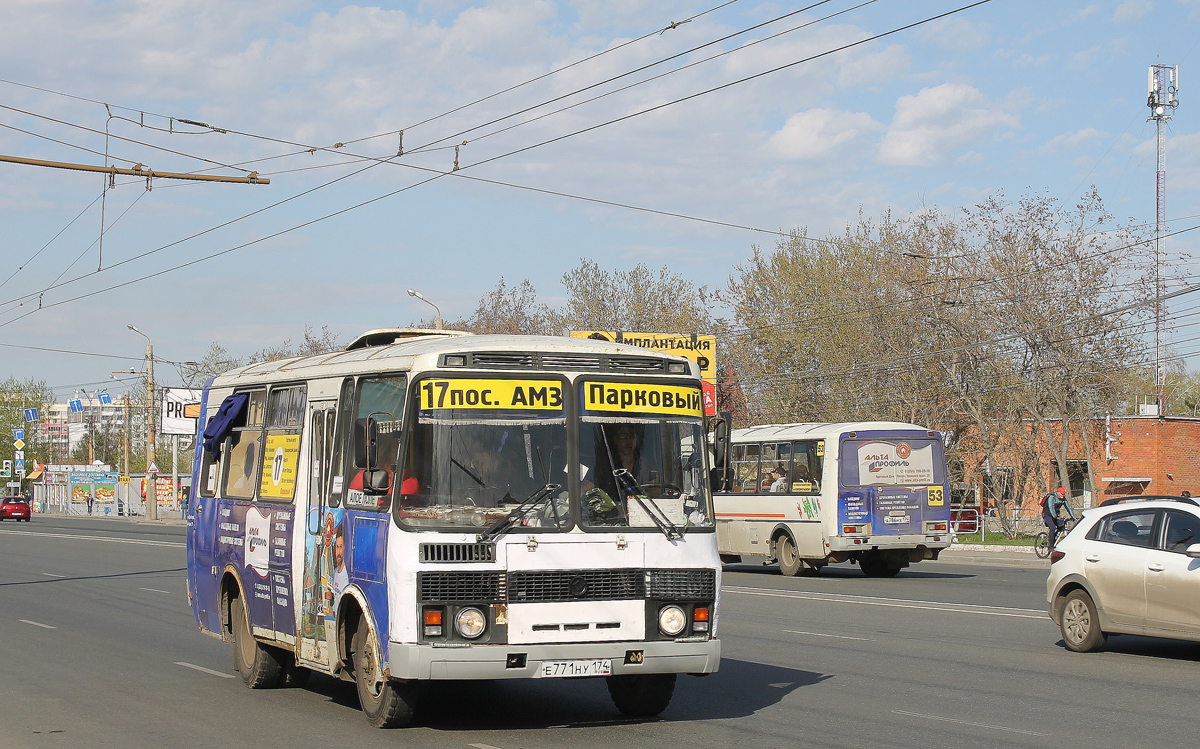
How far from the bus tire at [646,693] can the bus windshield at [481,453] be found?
64.2 inches

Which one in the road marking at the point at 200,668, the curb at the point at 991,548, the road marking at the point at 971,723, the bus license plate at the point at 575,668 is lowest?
the road marking at the point at 200,668

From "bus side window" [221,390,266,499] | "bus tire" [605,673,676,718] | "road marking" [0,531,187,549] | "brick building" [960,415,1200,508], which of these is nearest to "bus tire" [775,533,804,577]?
"bus side window" [221,390,266,499]

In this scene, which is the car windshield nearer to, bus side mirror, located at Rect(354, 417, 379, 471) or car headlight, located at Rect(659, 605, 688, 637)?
car headlight, located at Rect(659, 605, 688, 637)

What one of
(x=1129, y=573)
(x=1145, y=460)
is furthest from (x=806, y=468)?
(x=1145, y=460)

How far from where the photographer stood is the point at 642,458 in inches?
350

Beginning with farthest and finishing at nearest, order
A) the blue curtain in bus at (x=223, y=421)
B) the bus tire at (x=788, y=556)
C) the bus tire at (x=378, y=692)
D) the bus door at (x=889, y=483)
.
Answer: the bus tire at (x=788, y=556) < the bus door at (x=889, y=483) < the blue curtain in bus at (x=223, y=421) < the bus tire at (x=378, y=692)

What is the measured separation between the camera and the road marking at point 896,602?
17.2 metres

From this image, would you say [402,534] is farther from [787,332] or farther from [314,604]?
[787,332]

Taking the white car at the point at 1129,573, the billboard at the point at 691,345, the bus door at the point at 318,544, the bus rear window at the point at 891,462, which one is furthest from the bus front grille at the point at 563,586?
the billboard at the point at 691,345

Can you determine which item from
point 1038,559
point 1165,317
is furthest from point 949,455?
point 1038,559

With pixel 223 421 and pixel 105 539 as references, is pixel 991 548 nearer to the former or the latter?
pixel 223 421

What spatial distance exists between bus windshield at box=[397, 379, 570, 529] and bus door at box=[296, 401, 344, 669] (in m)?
1.27

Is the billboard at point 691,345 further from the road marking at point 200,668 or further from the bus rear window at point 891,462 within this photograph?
the road marking at point 200,668

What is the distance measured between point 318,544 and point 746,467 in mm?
18162
